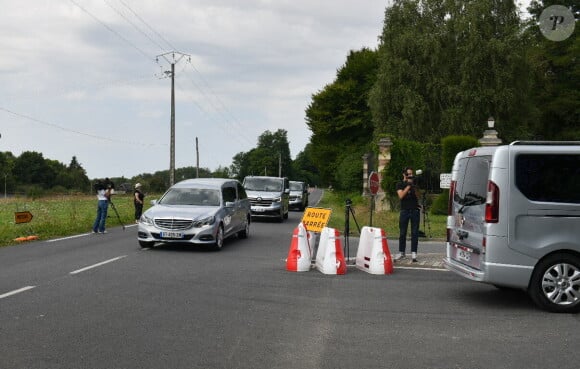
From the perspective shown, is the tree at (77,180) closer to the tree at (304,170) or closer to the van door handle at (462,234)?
the tree at (304,170)

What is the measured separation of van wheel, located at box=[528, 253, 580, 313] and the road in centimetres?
22

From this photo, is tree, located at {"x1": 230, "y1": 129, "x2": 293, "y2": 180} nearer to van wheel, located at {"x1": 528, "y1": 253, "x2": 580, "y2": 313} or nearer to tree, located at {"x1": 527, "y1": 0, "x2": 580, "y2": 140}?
tree, located at {"x1": 527, "y1": 0, "x2": 580, "y2": 140}

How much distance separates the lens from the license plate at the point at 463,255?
863 cm

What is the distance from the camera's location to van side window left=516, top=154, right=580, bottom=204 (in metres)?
7.97

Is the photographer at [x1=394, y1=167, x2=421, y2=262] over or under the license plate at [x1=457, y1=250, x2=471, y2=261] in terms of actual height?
over

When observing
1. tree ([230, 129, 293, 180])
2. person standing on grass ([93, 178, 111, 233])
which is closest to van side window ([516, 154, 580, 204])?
person standing on grass ([93, 178, 111, 233])

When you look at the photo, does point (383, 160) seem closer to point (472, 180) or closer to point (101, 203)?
point (101, 203)

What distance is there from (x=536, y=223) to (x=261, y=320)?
355 centimetres

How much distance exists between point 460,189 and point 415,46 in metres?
37.8

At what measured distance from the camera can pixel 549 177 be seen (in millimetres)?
7992

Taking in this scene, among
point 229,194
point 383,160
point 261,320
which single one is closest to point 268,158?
point 383,160

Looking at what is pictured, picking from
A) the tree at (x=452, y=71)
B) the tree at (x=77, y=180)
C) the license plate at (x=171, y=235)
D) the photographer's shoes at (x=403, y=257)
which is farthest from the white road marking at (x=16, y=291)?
the tree at (x=77, y=180)

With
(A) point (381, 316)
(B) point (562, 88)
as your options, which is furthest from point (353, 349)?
(B) point (562, 88)

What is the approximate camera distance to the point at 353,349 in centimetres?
595
